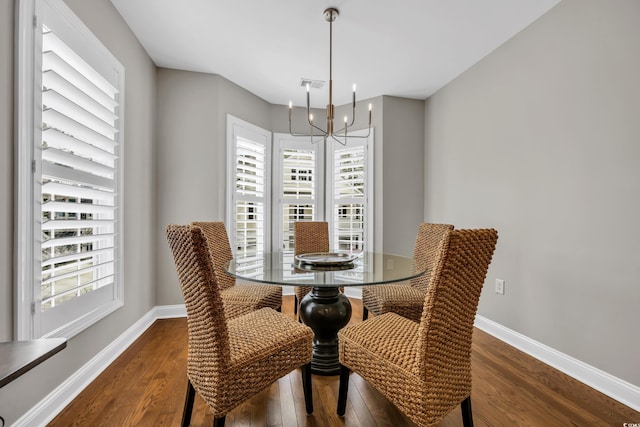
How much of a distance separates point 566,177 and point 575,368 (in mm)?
1272

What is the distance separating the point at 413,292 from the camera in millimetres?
2385

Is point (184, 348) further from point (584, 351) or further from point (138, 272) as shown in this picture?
point (584, 351)

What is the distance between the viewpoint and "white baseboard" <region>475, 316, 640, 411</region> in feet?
5.81

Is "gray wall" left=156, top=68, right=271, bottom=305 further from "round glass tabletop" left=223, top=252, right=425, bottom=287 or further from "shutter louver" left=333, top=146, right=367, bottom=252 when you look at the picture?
"shutter louver" left=333, top=146, right=367, bottom=252

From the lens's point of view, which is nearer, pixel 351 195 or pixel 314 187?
pixel 351 195

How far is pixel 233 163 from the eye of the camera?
3510 mm

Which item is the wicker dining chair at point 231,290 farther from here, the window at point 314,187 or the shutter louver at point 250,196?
the window at point 314,187

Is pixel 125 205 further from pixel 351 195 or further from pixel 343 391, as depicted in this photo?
pixel 351 195

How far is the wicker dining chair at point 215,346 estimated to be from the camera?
1.23 meters

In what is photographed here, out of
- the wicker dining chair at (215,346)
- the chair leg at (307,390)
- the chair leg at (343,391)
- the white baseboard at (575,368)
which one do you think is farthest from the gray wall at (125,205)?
the white baseboard at (575,368)

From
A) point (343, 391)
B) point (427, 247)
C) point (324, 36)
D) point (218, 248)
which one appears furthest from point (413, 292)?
point (324, 36)

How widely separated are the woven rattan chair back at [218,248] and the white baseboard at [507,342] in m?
0.85

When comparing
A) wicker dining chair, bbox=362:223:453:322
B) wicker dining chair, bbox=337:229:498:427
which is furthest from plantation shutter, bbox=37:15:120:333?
wicker dining chair, bbox=362:223:453:322

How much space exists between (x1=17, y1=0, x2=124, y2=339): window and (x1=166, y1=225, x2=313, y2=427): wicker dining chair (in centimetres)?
Result: 77
